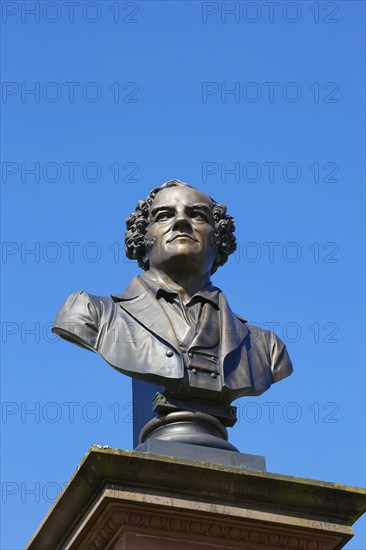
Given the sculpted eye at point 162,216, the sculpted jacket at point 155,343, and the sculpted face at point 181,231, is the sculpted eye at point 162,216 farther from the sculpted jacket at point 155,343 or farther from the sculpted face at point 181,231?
the sculpted jacket at point 155,343

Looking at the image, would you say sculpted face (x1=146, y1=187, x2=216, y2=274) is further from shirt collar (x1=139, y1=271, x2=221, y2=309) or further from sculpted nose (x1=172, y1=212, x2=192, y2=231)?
shirt collar (x1=139, y1=271, x2=221, y2=309)

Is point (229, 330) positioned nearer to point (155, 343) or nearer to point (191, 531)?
point (155, 343)

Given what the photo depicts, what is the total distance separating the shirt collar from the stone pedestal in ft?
6.83

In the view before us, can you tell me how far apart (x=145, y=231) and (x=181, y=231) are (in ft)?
1.45

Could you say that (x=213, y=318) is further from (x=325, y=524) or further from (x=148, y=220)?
(x=325, y=524)

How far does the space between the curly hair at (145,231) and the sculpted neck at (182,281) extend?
359 mm

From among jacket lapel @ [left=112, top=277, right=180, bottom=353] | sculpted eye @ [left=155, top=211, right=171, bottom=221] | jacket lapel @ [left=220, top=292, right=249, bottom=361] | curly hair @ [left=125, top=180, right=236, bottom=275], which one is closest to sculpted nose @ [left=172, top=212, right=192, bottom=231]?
sculpted eye @ [left=155, top=211, right=171, bottom=221]

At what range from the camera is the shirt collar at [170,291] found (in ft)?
34.8

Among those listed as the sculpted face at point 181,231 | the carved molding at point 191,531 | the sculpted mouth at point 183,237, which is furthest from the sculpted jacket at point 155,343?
the carved molding at point 191,531

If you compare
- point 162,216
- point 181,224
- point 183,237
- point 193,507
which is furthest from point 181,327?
point 193,507

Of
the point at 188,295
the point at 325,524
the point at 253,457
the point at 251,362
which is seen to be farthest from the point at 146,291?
the point at 325,524

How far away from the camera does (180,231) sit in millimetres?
10820

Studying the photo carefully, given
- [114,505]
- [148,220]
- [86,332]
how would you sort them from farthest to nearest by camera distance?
1. [148,220]
2. [86,332]
3. [114,505]

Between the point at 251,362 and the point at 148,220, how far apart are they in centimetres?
165
